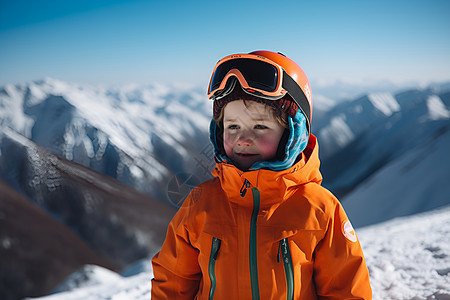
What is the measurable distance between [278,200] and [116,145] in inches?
37.5

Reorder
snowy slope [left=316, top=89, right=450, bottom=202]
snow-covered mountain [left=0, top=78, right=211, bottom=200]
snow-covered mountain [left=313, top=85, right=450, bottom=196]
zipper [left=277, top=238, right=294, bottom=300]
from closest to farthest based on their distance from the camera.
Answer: zipper [left=277, top=238, right=294, bottom=300] → snow-covered mountain [left=0, top=78, right=211, bottom=200] → snowy slope [left=316, top=89, right=450, bottom=202] → snow-covered mountain [left=313, top=85, right=450, bottom=196]

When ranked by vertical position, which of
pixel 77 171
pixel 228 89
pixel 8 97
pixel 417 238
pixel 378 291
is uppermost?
pixel 8 97

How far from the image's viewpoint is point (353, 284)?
4.54ft

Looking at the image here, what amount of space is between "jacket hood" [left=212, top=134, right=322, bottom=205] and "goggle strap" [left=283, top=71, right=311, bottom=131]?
0.26 m

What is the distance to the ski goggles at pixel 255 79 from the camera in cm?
152

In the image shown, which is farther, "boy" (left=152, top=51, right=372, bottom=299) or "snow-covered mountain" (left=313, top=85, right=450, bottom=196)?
"snow-covered mountain" (left=313, top=85, right=450, bottom=196)

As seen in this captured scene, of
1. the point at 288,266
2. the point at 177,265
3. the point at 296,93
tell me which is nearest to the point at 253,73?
the point at 296,93

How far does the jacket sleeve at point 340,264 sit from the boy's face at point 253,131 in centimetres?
47

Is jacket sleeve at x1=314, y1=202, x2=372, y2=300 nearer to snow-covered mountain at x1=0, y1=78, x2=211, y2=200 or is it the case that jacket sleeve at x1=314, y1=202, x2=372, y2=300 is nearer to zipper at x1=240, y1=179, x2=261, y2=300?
zipper at x1=240, y1=179, x2=261, y2=300

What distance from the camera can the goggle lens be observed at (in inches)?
59.9

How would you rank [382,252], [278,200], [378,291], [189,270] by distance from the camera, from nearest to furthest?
[278,200]
[189,270]
[378,291]
[382,252]

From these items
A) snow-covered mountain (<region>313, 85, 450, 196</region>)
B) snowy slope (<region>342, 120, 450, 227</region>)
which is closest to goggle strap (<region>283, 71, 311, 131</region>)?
snowy slope (<region>342, 120, 450, 227</region>)

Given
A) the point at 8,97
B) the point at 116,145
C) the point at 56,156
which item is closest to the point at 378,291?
the point at 116,145

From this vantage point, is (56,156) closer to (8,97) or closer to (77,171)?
(77,171)
